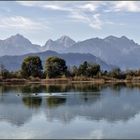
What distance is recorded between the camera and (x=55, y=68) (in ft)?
313

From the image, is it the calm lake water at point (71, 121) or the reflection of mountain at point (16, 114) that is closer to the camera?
the calm lake water at point (71, 121)

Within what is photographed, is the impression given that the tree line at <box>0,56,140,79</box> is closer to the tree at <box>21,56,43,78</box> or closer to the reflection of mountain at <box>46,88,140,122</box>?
the tree at <box>21,56,43,78</box>

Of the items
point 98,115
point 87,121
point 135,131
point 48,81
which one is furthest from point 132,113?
point 48,81

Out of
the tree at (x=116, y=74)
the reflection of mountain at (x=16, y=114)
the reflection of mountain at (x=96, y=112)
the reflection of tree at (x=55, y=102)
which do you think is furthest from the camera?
the tree at (x=116, y=74)

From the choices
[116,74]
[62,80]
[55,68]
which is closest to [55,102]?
[62,80]

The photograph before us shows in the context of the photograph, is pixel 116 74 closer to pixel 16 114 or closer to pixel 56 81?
pixel 56 81

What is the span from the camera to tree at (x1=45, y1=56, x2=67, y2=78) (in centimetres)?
9462

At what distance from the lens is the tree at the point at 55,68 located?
94625mm

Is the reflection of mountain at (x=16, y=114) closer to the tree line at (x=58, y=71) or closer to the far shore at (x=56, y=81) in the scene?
the far shore at (x=56, y=81)

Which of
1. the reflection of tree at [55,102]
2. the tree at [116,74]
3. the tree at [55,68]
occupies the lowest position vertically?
the reflection of tree at [55,102]

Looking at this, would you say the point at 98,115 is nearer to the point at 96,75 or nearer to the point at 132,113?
the point at 132,113

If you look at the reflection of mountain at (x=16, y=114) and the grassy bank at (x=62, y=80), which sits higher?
the grassy bank at (x=62, y=80)

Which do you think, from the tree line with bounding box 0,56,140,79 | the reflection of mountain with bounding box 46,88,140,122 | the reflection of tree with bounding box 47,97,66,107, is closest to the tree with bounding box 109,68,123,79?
the tree line with bounding box 0,56,140,79

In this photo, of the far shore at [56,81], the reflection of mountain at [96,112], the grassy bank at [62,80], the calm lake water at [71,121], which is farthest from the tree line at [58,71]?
the calm lake water at [71,121]
